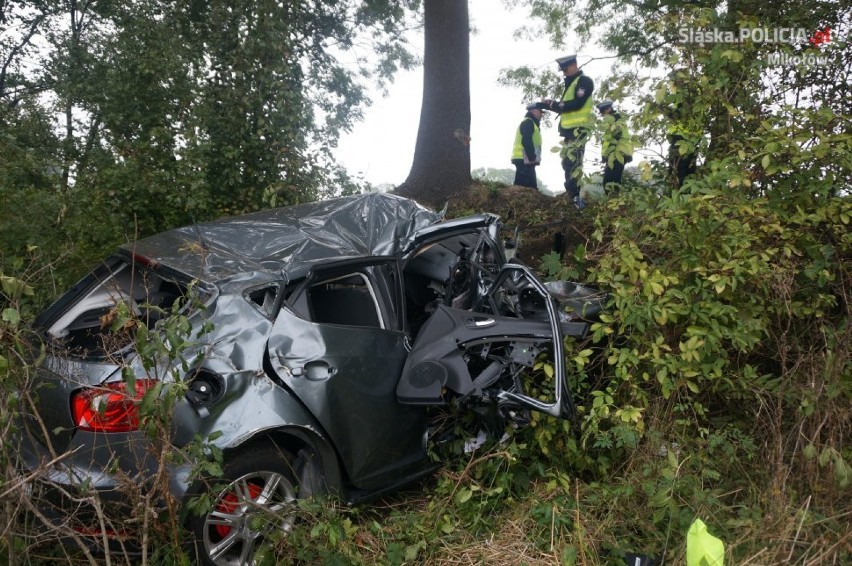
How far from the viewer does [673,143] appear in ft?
16.9

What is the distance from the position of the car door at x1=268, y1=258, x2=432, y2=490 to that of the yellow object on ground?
1732mm

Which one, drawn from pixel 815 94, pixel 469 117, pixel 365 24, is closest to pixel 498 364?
pixel 815 94

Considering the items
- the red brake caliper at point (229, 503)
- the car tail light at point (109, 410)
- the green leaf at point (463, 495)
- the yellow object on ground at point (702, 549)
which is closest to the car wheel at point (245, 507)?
the red brake caliper at point (229, 503)

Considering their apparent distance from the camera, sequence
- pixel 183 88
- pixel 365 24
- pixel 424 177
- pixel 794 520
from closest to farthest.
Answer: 1. pixel 794 520
2. pixel 183 88
3. pixel 424 177
4. pixel 365 24

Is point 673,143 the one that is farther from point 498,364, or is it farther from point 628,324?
point 498,364

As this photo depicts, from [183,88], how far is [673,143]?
4971 millimetres

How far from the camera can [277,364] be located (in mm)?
3275

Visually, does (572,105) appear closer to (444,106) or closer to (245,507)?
(444,106)

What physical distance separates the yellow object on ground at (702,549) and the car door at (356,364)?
1.73 metres

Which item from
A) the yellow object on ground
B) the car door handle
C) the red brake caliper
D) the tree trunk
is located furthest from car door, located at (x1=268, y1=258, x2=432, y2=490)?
the tree trunk

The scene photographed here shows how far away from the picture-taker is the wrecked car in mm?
2916

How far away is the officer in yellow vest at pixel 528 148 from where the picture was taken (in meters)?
10.5

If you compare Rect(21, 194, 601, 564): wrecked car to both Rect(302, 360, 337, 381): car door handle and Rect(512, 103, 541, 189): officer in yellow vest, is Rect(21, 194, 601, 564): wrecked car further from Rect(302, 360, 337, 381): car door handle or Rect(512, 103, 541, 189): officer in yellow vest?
Rect(512, 103, 541, 189): officer in yellow vest

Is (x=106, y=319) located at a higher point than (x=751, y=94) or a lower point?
lower
